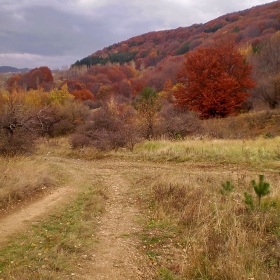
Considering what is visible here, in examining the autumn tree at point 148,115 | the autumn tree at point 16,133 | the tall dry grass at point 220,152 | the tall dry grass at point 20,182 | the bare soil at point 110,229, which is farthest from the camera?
the autumn tree at point 148,115

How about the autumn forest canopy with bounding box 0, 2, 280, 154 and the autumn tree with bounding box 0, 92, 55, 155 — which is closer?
the autumn tree with bounding box 0, 92, 55, 155

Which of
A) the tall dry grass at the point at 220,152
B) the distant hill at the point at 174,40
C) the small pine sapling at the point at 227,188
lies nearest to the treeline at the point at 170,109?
the tall dry grass at the point at 220,152

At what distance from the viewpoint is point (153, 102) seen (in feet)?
71.7

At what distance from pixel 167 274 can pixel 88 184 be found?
5.72 metres

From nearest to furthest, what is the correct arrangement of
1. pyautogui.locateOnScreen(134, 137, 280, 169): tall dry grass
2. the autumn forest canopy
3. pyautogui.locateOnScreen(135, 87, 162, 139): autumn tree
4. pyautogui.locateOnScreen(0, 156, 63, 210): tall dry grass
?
1. pyautogui.locateOnScreen(0, 156, 63, 210): tall dry grass
2. pyautogui.locateOnScreen(134, 137, 280, 169): tall dry grass
3. the autumn forest canopy
4. pyautogui.locateOnScreen(135, 87, 162, 139): autumn tree

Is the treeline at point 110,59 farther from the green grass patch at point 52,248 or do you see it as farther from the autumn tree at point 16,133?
the green grass patch at point 52,248

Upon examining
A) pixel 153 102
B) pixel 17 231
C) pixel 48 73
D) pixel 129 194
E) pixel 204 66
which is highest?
pixel 48 73

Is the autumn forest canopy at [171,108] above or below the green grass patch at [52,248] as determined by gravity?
above

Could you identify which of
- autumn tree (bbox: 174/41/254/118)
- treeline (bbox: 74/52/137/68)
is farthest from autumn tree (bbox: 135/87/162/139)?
treeline (bbox: 74/52/137/68)

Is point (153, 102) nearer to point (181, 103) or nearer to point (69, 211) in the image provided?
point (181, 103)

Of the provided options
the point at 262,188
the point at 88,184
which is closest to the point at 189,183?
the point at 262,188

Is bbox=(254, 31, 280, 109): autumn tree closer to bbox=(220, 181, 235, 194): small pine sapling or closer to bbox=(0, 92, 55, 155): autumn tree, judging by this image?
bbox=(220, 181, 235, 194): small pine sapling

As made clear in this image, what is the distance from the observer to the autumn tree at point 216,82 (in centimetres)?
2656

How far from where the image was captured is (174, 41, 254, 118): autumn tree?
87.1ft
